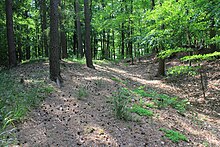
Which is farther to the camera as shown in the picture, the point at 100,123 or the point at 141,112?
the point at 141,112

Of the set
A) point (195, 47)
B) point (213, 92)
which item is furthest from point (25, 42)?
point (213, 92)

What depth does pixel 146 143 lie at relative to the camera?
4316mm

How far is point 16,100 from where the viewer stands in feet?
16.9

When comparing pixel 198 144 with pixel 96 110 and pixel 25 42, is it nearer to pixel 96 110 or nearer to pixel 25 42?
pixel 96 110

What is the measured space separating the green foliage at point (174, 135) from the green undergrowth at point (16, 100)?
3.67 m

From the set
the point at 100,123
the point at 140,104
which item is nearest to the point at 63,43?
the point at 140,104

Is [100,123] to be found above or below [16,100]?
below

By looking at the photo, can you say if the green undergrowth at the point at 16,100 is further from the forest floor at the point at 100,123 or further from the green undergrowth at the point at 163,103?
the green undergrowth at the point at 163,103

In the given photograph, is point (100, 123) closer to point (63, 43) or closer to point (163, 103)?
point (163, 103)

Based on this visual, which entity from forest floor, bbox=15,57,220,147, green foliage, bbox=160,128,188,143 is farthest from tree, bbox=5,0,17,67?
green foliage, bbox=160,128,188,143

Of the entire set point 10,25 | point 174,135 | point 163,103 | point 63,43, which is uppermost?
point 10,25

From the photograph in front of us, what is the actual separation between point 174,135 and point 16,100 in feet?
14.7

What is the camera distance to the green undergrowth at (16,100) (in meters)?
3.89

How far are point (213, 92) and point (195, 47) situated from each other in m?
2.37
